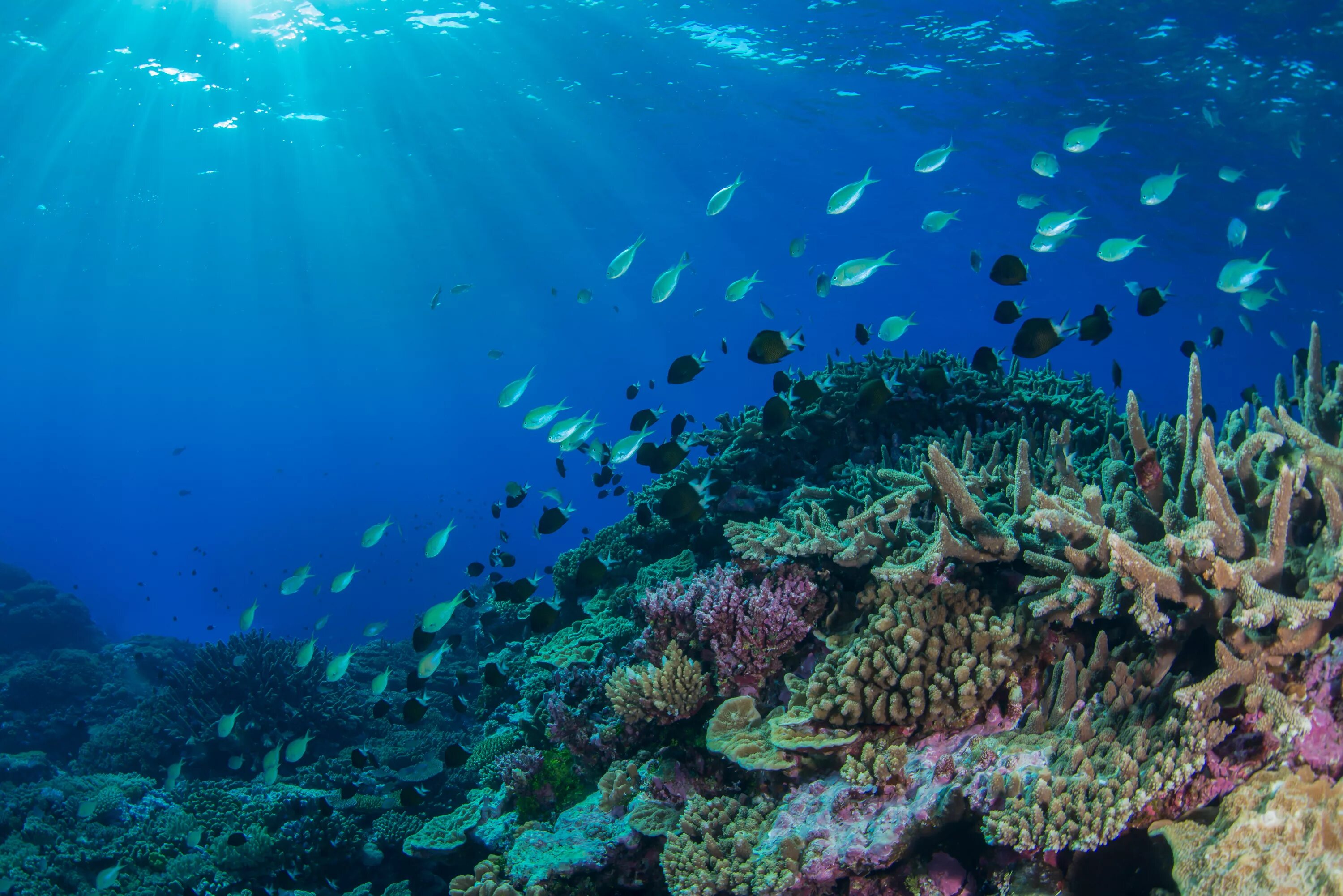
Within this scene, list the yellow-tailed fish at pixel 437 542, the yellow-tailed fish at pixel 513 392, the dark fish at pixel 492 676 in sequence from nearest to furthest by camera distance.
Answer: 1. the dark fish at pixel 492 676
2. the yellow-tailed fish at pixel 437 542
3. the yellow-tailed fish at pixel 513 392

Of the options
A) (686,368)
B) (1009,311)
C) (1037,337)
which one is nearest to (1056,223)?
(1009,311)

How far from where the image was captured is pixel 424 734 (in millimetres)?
11430

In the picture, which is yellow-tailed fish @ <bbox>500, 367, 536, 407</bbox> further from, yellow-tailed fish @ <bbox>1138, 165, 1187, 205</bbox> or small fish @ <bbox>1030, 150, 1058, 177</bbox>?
yellow-tailed fish @ <bbox>1138, 165, 1187, 205</bbox>

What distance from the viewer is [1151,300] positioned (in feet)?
22.3

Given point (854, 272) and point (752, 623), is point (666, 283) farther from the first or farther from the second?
point (752, 623)

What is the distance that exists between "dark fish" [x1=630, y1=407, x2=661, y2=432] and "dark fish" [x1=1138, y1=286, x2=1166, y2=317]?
5428mm

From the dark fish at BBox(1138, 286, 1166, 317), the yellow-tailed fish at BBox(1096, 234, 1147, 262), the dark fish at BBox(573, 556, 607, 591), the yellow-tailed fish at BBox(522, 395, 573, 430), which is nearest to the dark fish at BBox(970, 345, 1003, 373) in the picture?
the dark fish at BBox(1138, 286, 1166, 317)

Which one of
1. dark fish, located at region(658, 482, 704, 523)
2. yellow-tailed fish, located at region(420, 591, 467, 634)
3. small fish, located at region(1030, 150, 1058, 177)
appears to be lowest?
yellow-tailed fish, located at region(420, 591, 467, 634)

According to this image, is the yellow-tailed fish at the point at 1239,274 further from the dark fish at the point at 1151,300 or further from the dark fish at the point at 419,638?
the dark fish at the point at 419,638

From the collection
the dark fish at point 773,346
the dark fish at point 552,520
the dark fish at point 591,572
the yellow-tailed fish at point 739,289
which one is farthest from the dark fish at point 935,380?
the dark fish at point 552,520

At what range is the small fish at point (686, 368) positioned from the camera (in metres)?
6.95

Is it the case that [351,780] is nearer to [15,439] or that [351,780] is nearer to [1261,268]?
[1261,268]

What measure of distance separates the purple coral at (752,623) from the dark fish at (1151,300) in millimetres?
5162

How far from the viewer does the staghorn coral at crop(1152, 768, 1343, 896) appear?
2172mm
